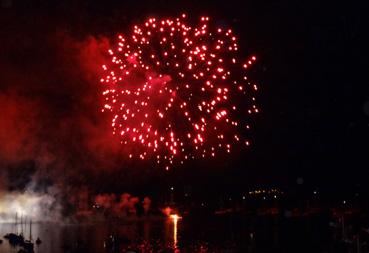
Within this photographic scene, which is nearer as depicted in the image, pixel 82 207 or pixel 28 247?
pixel 28 247

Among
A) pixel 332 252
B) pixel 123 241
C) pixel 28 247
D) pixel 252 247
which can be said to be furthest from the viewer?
pixel 123 241

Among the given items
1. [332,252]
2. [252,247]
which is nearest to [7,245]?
[252,247]

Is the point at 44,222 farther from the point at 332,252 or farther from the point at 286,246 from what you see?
the point at 332,252

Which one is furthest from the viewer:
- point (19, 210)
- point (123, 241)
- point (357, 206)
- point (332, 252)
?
point (357, 206)

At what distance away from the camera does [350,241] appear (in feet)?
161

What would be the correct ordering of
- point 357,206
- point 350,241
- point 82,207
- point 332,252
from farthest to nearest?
1. point 82,207
2. point 357,206
3. point 332,252
4. point 350,241

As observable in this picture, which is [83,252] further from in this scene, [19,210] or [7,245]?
[19,210]

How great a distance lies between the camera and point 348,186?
18412 centimetres

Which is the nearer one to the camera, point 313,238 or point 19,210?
point 313,238

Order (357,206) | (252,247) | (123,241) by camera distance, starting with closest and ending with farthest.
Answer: (252,247) < (123,241) < (357,206)

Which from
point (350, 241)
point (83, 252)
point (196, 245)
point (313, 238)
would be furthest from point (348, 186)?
point (350, 241)

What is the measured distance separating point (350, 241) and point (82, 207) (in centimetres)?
15782

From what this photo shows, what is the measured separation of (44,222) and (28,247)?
9376cm

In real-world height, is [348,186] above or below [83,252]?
above
